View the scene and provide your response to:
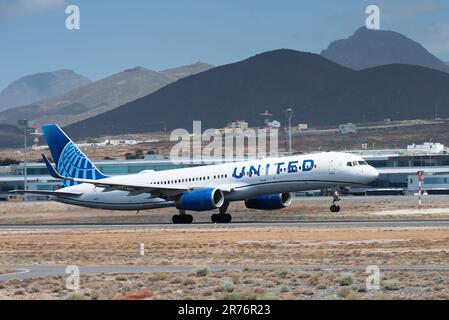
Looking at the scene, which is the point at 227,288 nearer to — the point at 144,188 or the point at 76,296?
the point at 76,296

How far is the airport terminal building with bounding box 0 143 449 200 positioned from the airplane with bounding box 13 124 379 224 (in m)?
60.5

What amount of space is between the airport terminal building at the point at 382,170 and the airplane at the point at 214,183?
2382 inches

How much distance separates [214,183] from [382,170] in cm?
7900

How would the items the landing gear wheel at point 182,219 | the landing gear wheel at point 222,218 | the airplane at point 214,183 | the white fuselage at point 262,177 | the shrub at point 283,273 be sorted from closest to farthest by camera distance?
the shrub at point 283,273, the white fuselage at point 262,177, the airplane at point 214,183, the landing gear wheel at point 222,218, the landing gear wheel at point 182,219

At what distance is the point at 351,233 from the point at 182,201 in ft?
65.2

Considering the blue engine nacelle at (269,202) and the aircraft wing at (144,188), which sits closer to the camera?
the aircraft wing at (144,188)

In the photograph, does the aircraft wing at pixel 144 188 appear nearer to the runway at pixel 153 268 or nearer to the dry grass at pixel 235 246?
the dry grass at pixel 235 246

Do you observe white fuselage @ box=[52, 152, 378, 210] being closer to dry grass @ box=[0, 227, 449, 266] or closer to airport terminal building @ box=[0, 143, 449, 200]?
dry grass @ box=[0, 227, 449, 266]

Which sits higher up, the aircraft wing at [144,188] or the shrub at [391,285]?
the aircraft wing at [144,188]

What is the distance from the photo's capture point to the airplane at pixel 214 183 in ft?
229

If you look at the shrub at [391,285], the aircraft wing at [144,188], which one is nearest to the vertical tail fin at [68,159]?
the aircraft wing at [144,188]

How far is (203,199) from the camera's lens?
233ft

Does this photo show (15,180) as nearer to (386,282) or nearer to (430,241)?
(430,241)

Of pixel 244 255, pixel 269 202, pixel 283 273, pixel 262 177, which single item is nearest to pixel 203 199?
pixel 262 177
